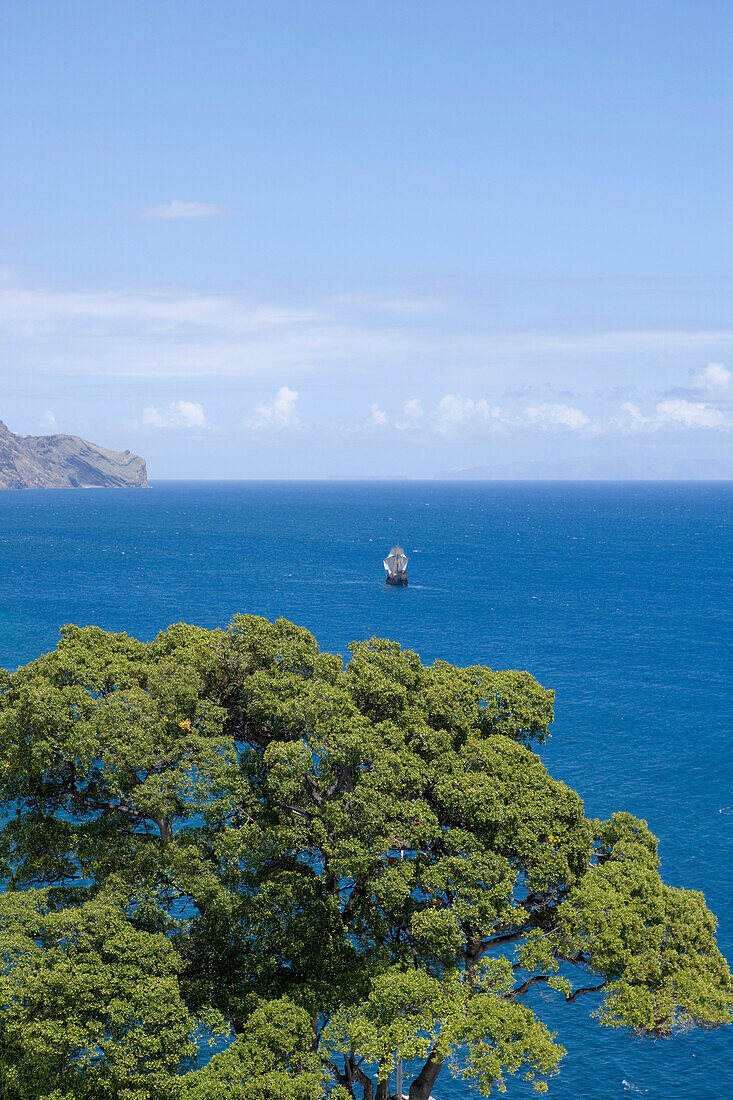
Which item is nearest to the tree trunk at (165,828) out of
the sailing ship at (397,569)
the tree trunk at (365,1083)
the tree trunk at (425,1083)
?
the tree trunk at (365,1083)

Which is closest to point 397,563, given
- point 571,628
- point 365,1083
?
point 571,628

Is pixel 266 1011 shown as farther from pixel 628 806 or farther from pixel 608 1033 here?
pixel 628 806

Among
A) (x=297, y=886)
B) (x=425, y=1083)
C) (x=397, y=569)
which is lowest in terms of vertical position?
(x=425, y=1083)

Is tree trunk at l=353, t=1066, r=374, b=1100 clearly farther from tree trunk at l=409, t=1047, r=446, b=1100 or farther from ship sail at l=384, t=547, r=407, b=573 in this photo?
ship sail at l=384, t=547, r=407, b=573

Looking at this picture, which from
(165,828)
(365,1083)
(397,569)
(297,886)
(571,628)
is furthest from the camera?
(397,569)

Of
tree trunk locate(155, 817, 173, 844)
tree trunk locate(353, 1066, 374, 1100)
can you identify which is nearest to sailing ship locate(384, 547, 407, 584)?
tree trunk locate(155, 817, 173, 844)

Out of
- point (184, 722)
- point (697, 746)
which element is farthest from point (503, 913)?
point (697, 746)

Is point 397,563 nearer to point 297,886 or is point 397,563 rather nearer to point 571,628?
point 571,628
